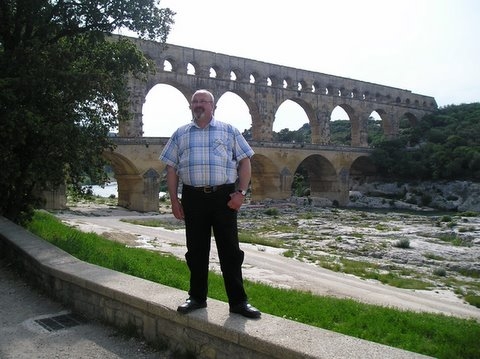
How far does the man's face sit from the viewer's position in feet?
12.4

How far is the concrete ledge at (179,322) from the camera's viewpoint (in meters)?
2.97

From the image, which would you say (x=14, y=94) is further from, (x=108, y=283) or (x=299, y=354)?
(x=299, y=354)

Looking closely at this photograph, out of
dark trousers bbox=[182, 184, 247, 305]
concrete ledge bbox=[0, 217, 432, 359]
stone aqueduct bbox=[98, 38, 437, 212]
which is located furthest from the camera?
stone aqueduct bbox=[98, 38, 437, 212]

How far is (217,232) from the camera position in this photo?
3.72 metres

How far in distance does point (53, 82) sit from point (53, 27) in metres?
1.63

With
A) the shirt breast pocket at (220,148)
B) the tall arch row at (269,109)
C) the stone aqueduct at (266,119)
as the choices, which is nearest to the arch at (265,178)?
the stone aqueduct at (266,119)

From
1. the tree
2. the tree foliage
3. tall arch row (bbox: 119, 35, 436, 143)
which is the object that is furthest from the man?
the tree foliage

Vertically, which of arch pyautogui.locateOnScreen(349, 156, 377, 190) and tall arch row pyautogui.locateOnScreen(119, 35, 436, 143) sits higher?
tall arch row pyautogui.locateOnScreen(119, 35, 436, 143)

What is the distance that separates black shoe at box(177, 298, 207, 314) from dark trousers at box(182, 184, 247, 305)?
1.7 inches

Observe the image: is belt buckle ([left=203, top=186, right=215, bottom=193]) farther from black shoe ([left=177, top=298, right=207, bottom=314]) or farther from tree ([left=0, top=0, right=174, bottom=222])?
tree ([left=0, top=0, right=174, bottom=222])

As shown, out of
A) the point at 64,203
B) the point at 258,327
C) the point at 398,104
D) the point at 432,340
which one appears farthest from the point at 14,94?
the point at 398,104

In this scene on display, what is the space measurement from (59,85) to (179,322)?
6607 mm

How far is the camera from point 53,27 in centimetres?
945

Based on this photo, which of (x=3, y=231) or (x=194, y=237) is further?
(x=3, y=231)
